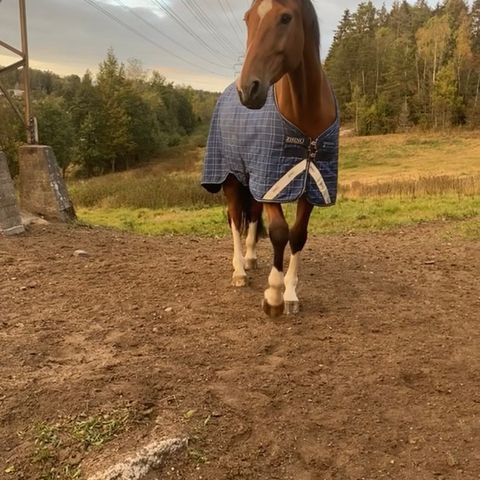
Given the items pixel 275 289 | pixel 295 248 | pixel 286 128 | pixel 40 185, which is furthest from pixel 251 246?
pixel 40 185

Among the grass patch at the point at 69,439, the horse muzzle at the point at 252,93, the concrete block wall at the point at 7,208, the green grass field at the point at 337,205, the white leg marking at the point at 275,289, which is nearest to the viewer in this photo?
the grass patch at the point at 69,439

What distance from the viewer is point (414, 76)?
65.4 metres

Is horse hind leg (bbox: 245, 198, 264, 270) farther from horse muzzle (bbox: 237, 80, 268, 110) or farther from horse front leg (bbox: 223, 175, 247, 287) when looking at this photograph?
horse muzzle (bbox: 237, 80, 268, 110)

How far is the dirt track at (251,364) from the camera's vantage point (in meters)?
2.64

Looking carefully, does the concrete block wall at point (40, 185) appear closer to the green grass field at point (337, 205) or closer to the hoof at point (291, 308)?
the green grass field at point (337, 205)

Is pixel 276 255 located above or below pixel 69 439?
above

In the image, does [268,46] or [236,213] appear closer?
[268,46]

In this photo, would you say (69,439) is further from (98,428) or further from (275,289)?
(275,289)

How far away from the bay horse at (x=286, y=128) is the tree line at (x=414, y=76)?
61473 mm

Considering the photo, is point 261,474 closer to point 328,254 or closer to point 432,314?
point 432,314

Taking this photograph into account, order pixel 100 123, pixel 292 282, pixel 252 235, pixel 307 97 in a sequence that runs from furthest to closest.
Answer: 1. pixel 100 123
2. pixel 252 235
3. pixel 292 282
4. pixel 307 97

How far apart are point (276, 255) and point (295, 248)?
0.45 metres

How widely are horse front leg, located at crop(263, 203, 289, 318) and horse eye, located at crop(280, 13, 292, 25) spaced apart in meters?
1.32

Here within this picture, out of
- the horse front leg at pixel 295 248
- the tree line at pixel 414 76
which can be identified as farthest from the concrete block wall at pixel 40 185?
the tree line at pixel 414 76
